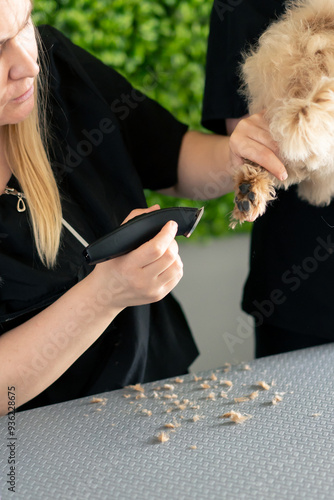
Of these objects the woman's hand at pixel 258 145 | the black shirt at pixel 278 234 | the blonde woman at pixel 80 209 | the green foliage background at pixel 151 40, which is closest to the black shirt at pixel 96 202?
the blonde woman at pixel 80 209

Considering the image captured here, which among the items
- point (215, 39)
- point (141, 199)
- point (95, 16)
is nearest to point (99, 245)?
point (141, 199)

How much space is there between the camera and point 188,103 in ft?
6.12

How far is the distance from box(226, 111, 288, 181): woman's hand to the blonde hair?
1.01 feet

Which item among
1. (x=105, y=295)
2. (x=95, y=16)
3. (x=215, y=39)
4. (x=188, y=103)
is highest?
(x=95, y=16)

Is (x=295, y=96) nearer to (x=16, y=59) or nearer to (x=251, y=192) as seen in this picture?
(x=251, y=192)

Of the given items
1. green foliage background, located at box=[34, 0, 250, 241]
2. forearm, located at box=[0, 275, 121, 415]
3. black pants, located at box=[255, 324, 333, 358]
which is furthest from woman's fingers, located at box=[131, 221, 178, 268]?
green foliage background, located at box=[34, 0, 250, 241]

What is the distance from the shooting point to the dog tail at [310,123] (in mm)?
675

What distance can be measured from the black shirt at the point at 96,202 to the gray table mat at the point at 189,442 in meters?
0.14

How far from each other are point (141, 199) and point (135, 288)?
310mm

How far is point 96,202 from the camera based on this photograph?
98 cm

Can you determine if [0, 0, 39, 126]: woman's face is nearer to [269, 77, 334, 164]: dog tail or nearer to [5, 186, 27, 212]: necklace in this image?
[5, 186, 27, 212]: necklace

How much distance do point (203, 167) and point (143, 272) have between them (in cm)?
35

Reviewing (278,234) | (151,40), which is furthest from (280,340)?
(151,40)

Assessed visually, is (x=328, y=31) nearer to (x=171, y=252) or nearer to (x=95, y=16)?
(x=171, y=252)
